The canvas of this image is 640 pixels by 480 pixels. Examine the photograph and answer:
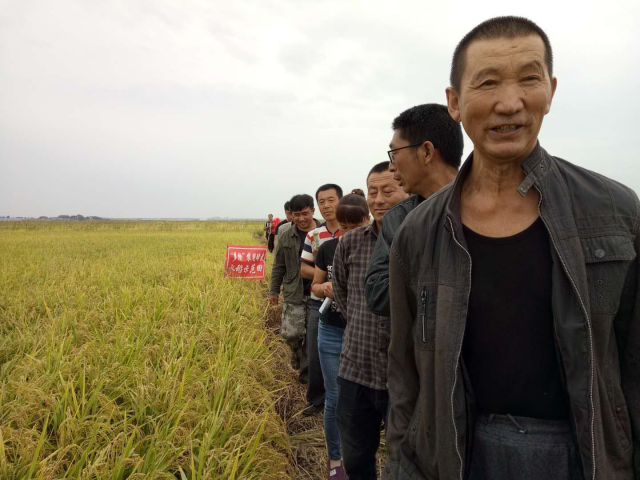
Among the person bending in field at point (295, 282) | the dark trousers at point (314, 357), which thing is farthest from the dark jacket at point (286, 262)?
the dark trousers at point (314, 357)

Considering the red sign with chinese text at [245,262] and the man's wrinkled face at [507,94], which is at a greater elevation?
the man's wrinkled face at [507,94]

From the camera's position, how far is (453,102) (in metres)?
1.09

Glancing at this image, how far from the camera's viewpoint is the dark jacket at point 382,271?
4.41ft

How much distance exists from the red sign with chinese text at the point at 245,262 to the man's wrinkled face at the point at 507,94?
16.4 ft

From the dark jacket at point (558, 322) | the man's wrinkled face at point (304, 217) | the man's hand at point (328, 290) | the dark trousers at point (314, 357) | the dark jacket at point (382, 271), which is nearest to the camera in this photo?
the dark jacket at point (558, 322)

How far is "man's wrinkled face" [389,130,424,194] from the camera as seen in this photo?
1510mm

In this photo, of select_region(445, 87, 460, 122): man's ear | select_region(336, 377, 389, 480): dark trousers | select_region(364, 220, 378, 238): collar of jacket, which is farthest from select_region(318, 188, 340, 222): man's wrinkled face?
select_region(445, 87, 460, 122): man's ear

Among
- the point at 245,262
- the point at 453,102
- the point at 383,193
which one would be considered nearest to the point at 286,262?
the point at 245,262

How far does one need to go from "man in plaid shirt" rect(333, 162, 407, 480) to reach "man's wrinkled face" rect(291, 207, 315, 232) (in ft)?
6.51

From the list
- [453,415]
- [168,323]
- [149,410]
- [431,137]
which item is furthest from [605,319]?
[168,323]

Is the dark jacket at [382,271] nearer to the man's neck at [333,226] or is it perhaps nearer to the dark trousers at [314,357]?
the dark trousers at [314,357]

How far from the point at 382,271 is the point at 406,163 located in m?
0.47

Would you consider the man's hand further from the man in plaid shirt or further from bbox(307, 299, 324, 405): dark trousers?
bbox(307, 299, 324, 405): dark trousers

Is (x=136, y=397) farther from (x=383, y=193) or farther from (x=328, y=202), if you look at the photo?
(x=328, y=202)
